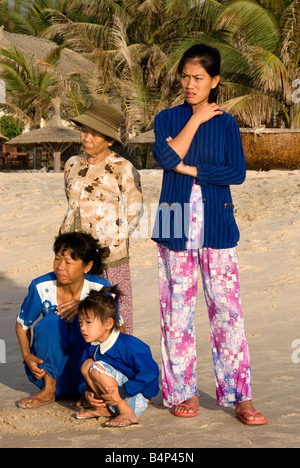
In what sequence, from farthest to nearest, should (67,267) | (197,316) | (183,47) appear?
(183,47)
(197,316)
(67,267)

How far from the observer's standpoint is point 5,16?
1339 inches

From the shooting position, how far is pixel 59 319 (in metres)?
3.84

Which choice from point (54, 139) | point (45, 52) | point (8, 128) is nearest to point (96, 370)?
point (54, 139)

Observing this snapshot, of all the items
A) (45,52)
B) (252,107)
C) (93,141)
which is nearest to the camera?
(93,141)

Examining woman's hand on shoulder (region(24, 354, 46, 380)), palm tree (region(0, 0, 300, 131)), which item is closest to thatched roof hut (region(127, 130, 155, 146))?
palm tree (region(0, 0, 300, 131))

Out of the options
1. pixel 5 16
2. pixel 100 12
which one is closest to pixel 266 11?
pixel 100 12

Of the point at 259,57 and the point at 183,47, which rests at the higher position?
the point at 183,47

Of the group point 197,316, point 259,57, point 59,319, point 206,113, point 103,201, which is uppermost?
point 259,57

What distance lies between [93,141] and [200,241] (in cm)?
89

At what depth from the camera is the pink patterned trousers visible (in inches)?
136

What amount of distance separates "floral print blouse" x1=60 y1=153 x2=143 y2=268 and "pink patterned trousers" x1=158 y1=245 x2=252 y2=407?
0.48 meters

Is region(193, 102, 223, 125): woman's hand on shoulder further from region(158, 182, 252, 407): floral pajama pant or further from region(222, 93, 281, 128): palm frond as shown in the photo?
region(222, 93, 281, 128): palm frond

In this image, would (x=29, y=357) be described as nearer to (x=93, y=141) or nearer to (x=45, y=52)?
(x=93, y=141)

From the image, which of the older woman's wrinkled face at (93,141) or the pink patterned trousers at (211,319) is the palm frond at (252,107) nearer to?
the older woman's wrinkled face at (93,141)
